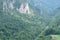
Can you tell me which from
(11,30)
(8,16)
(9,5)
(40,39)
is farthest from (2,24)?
(9,5)

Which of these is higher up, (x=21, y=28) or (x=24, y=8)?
(x=24, y=8)

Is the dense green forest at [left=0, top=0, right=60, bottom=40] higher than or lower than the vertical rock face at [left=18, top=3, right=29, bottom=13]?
lower

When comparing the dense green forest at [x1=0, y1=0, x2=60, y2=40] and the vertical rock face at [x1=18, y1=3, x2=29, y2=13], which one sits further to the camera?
the vertical rock face at [x1=18, y1=3, x2=29, y2=13]

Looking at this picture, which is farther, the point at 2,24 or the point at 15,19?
the point at 15,19

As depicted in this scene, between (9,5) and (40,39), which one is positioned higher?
(9,5)

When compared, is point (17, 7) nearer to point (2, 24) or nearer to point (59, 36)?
point (2, 24)

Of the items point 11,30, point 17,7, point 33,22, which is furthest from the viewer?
point 17,7

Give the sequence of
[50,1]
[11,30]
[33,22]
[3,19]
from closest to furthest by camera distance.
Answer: [11,30], [3,19], [33,22], [50,1]

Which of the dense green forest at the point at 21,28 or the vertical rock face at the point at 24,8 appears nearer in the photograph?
the dense green forest at the point at 21,28

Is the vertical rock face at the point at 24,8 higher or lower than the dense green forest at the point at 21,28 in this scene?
higher

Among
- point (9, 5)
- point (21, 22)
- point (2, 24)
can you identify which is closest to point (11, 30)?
point (2, 24)

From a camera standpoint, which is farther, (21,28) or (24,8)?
(24,8)
